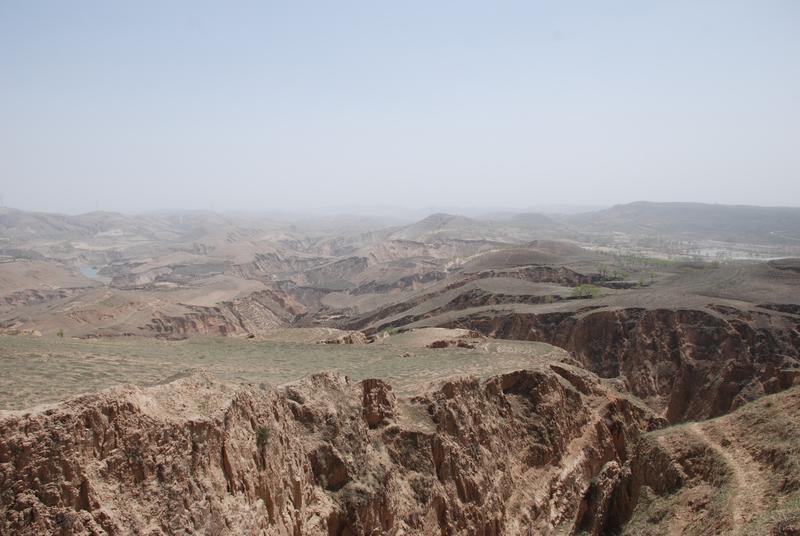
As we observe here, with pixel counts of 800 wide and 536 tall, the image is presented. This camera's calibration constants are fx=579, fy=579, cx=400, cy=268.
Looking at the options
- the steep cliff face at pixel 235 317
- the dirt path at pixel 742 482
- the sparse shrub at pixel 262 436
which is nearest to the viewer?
the dirt path at pixel 742 482

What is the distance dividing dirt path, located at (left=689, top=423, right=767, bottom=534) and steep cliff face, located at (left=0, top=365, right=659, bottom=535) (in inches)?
218

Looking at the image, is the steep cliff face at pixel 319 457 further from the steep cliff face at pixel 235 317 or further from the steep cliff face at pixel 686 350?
the steep cliff face at pixel 235 317

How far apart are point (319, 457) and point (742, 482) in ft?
40.9

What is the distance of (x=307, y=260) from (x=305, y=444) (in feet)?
524

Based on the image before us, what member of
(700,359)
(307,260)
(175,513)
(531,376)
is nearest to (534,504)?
(531,376)

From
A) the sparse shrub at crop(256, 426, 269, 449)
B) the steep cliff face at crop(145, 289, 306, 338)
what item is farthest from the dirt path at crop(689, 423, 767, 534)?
the steep cliff face at crop(145, 289, 306, 338)

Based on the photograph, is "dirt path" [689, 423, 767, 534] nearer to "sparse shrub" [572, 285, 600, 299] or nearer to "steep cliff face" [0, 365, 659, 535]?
"steep cliff face" [0, 365, 659, 535]

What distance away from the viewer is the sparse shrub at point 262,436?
15.6 m

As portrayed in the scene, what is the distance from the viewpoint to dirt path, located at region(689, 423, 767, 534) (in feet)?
50.0

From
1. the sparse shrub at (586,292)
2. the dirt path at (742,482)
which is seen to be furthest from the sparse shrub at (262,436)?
the sparse shrub at (586,292)

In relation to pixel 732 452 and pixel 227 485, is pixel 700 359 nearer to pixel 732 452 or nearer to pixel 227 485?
pixel 732 452

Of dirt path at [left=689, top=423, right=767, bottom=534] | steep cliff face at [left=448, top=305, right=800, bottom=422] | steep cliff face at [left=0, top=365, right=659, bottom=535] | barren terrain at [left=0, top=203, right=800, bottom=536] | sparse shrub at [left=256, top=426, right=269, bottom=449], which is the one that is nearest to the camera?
steep cliff face at [left=0, top=365, right=659, bottom=535]

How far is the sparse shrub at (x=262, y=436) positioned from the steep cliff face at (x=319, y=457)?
3 cm

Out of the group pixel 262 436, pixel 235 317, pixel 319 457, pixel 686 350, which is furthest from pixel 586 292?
pixel 262 436
